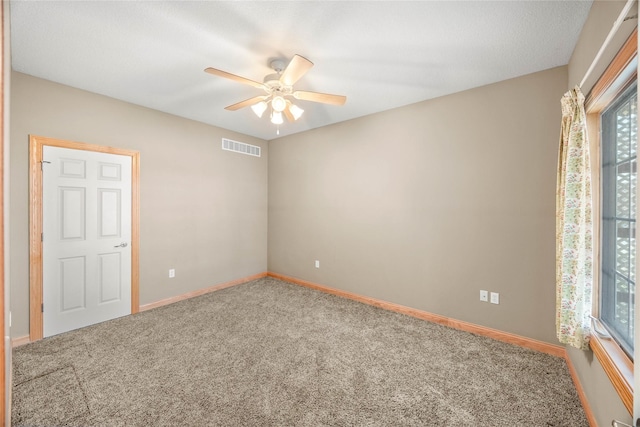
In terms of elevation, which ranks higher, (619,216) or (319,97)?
(319,97)

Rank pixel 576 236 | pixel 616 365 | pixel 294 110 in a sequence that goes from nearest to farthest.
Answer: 1. pixel 616 365
2. pixel 576 236
3. pixel 294 110

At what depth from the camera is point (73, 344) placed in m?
2.59

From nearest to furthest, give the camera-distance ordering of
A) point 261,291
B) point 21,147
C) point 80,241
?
point 21,147
point 80,241
point 261,291

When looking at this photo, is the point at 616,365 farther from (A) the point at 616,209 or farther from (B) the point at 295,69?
(B) the point at 295,69

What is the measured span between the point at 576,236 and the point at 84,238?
14.7ft

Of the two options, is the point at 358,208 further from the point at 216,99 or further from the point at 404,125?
the point at 216,99

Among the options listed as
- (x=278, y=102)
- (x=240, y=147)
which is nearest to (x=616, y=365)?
(x=278, y=102)

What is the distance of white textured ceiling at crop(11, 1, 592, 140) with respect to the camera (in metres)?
1.77

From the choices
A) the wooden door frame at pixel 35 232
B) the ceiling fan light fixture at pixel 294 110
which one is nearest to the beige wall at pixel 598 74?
the ceiling fan light fixture at pixel 294 110

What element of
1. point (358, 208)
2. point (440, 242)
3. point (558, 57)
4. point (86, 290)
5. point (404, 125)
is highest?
point (558, 57)

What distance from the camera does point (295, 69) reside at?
1.97 m

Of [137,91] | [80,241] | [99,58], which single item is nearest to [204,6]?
[99,58]

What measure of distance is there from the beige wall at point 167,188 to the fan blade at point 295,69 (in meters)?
2.36

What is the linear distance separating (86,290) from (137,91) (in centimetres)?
230
